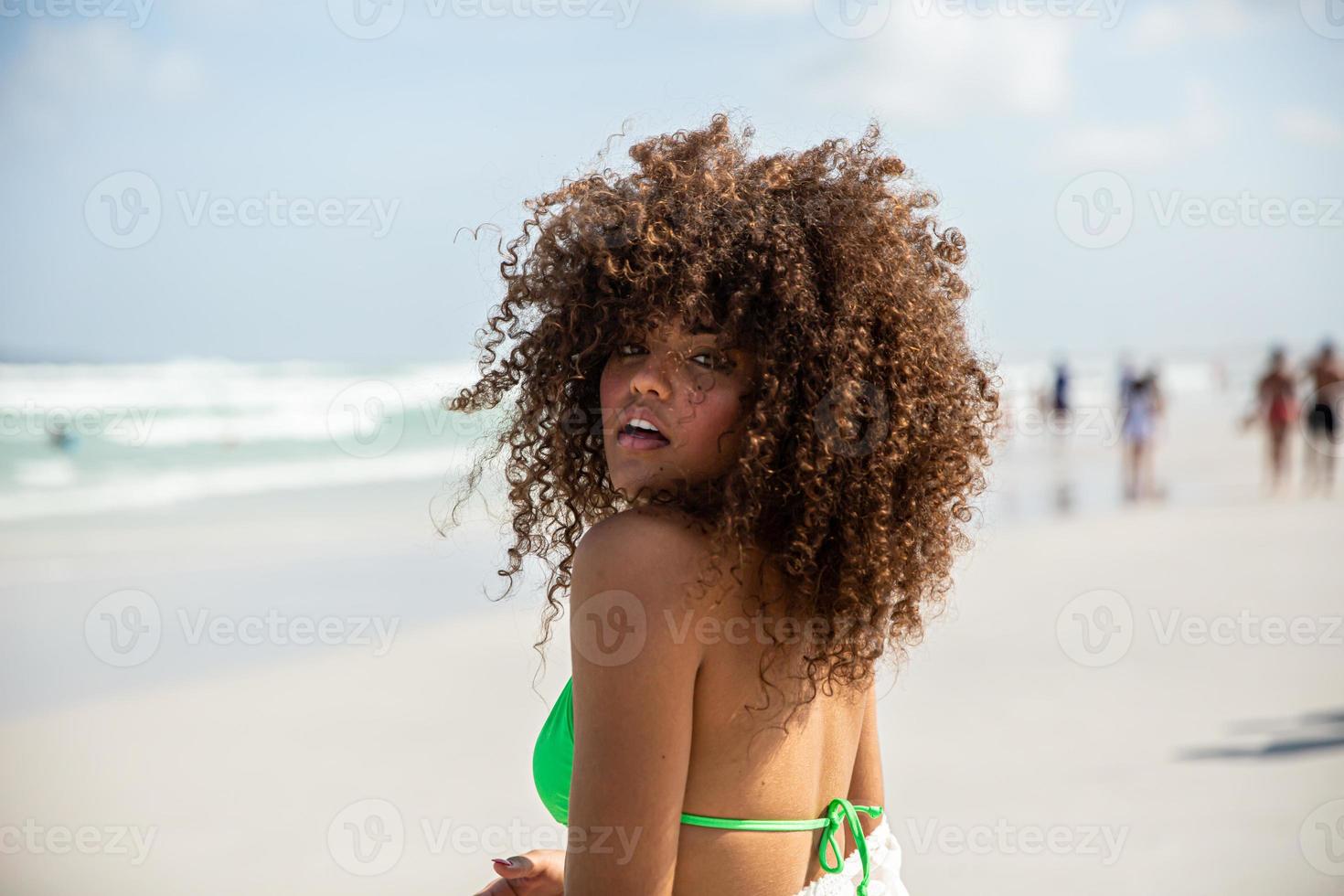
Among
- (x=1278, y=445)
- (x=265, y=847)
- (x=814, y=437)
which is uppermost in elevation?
(x=1278, y=445)

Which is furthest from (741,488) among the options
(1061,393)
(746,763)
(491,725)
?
(1061,393)

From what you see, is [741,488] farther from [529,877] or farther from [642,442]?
Result: [529,877]

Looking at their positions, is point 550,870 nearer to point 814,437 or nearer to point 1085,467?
point 814,437

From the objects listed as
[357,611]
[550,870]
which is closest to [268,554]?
[357,611]

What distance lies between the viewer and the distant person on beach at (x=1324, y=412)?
659 inches

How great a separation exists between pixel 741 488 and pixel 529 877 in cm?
83

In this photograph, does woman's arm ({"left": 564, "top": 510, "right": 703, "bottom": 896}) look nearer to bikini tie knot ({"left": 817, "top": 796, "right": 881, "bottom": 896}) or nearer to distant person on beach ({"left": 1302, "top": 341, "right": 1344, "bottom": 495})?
bikini tie knot ({"left": 817, "top": 796, "right": 881, "bottom": 896})

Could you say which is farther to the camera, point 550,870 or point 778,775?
point 550,870

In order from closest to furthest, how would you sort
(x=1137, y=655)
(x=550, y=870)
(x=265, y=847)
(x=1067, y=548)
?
1. (x=550, y=870)
2. (x=265, y=847)
3. (x=1137, y=655)
4. (x=1067, y=548)

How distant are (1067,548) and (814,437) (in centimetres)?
1135

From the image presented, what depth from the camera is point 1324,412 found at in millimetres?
16859

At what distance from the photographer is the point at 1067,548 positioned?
12.3m

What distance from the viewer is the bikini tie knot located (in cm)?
181

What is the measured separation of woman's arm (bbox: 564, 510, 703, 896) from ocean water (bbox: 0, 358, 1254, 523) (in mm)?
10412
